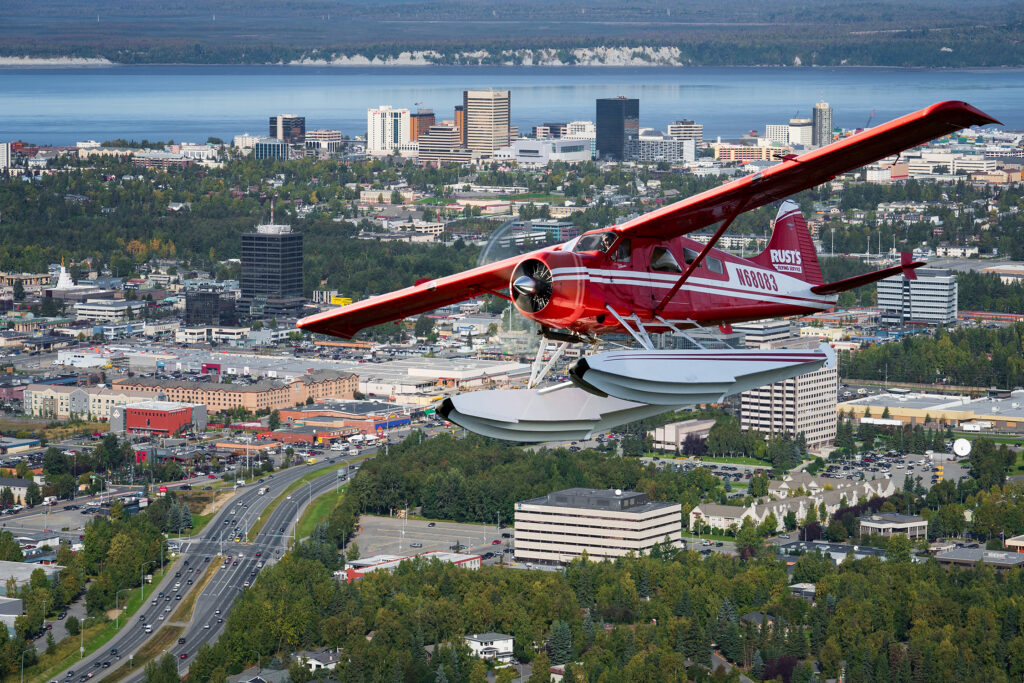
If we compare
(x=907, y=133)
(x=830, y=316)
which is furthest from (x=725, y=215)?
(x=830, y=316)

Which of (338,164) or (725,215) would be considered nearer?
(725,215)

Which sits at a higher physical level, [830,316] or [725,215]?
[725,215]

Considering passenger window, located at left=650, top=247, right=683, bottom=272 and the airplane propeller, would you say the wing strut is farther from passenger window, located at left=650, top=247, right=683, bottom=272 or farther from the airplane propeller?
the airplane propeller

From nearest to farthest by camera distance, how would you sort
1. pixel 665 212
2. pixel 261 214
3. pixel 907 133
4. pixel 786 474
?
pixel 907 133, pixel 665 212, pixel 786 474, pixel 261 214

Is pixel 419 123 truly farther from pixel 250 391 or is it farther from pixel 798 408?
pixel 798 408

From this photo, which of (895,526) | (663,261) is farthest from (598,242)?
(895,526)

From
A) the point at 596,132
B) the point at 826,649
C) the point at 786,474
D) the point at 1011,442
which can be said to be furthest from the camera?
the point at 596,132

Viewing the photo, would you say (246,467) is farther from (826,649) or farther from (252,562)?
(826,649)
